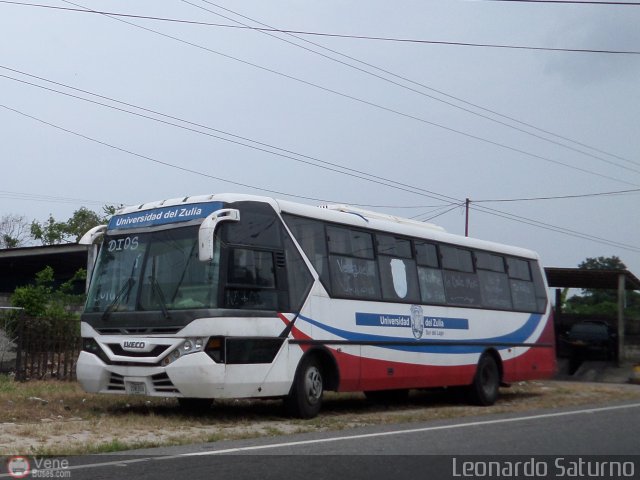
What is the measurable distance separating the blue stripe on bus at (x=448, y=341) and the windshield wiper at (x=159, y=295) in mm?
1997

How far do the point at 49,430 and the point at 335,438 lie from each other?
3.44 meters

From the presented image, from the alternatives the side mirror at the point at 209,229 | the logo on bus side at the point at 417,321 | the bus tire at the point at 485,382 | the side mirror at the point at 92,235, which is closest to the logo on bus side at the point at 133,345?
the side mirror at the point at 209,229

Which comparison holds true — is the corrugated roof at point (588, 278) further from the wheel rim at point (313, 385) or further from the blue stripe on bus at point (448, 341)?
the wheel rim at point (313, 385)

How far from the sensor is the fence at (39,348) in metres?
16.8

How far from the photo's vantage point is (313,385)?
42.5 ft

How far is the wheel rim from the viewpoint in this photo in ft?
A: 42.0

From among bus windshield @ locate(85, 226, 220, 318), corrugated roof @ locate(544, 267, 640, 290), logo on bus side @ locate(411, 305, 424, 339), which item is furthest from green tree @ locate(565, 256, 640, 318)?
bus windshield @ locate(85, 226, 220, 318)

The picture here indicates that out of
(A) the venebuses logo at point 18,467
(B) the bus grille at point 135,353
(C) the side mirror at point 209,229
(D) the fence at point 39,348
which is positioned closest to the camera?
(A) the venebuses logo at point 18,467

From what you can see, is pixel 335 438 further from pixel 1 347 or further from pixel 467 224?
pixel 467 224

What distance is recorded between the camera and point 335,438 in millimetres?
10820

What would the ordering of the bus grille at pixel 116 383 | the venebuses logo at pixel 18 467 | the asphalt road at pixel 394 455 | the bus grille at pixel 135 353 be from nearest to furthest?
the venebuses logo at pixel 18 467
the asphalt road at pixel 394 455
the bus grille at pixel 135 353
the bus grille at pixel 116 383

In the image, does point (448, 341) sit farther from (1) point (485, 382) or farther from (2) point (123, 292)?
(2) point (123, 292)

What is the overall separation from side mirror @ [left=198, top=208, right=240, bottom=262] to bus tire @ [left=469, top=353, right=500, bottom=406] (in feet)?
24.2

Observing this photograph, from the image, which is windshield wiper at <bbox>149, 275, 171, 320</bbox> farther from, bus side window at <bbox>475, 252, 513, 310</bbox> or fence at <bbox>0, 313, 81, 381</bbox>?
bus side window at <bbox>475, 252, 513, 310</bbox>
